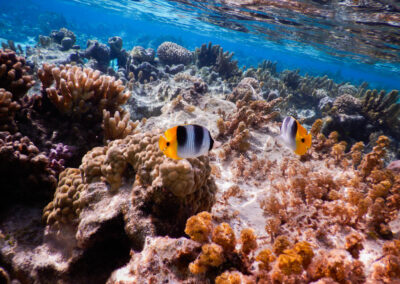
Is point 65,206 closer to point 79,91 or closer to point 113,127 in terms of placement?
point 113,127

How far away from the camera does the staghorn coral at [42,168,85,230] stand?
9.15ft

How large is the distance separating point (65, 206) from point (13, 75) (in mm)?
2717

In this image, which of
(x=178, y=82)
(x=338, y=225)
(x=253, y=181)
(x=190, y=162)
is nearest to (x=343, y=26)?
(x=178, y=82)

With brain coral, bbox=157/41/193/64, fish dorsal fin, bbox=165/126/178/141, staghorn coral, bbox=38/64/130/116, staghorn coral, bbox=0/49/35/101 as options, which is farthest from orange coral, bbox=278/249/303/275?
brain coral, bbox=157/41/193/64

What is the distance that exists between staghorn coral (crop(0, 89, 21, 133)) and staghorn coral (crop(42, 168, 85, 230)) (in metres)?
1.48

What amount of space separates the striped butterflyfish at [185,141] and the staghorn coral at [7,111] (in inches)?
133

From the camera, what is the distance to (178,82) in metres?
11.6

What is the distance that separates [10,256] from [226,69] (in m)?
14.9

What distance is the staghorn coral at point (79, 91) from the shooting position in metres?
3.98

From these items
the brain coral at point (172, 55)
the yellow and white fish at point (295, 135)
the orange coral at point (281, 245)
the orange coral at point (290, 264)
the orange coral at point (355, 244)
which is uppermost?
the yellow and white fish at point (295, 135)

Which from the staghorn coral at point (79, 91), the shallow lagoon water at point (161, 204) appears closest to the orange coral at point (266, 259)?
the shallow lagoon water at point (161, 204)

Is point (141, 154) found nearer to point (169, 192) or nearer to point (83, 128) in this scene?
point (169, 192)

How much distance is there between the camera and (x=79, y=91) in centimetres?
407

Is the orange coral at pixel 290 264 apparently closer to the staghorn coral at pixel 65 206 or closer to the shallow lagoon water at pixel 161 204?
the shallow lagoon water at pixel 161 204
